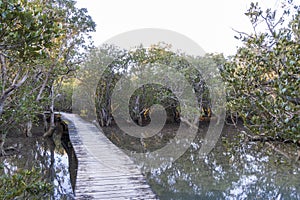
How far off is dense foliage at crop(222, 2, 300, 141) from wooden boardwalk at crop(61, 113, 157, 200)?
6.76 ft

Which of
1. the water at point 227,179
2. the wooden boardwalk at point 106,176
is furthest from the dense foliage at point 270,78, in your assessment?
the wooden boardwalk at point 106,176

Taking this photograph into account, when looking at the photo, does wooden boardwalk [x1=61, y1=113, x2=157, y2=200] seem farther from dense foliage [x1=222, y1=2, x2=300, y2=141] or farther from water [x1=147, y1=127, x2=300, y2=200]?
dense foliage [x1=222, y1=2, x2=300, y2=141]

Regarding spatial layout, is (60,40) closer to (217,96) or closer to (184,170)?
(184,170)

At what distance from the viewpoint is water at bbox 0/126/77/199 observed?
593 centimetres

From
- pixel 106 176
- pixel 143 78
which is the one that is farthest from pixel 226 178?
pixel 143 78

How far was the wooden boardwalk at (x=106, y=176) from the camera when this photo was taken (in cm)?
395

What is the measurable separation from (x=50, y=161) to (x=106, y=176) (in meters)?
3.89

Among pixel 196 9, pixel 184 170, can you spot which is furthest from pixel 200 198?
pixel 196 9

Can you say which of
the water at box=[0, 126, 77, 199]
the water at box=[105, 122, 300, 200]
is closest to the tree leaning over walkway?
the water at box=[0, 126, 77, 199]

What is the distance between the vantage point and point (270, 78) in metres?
2.55

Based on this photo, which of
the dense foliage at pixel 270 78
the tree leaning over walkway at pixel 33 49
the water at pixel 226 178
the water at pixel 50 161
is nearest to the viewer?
the tree leaning over walkway at pixel 33 49

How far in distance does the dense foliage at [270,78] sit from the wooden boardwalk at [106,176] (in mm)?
2060

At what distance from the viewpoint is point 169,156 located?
8.10m

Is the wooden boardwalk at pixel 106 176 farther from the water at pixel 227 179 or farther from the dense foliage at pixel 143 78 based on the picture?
the dense foliage at pixel 143 78
